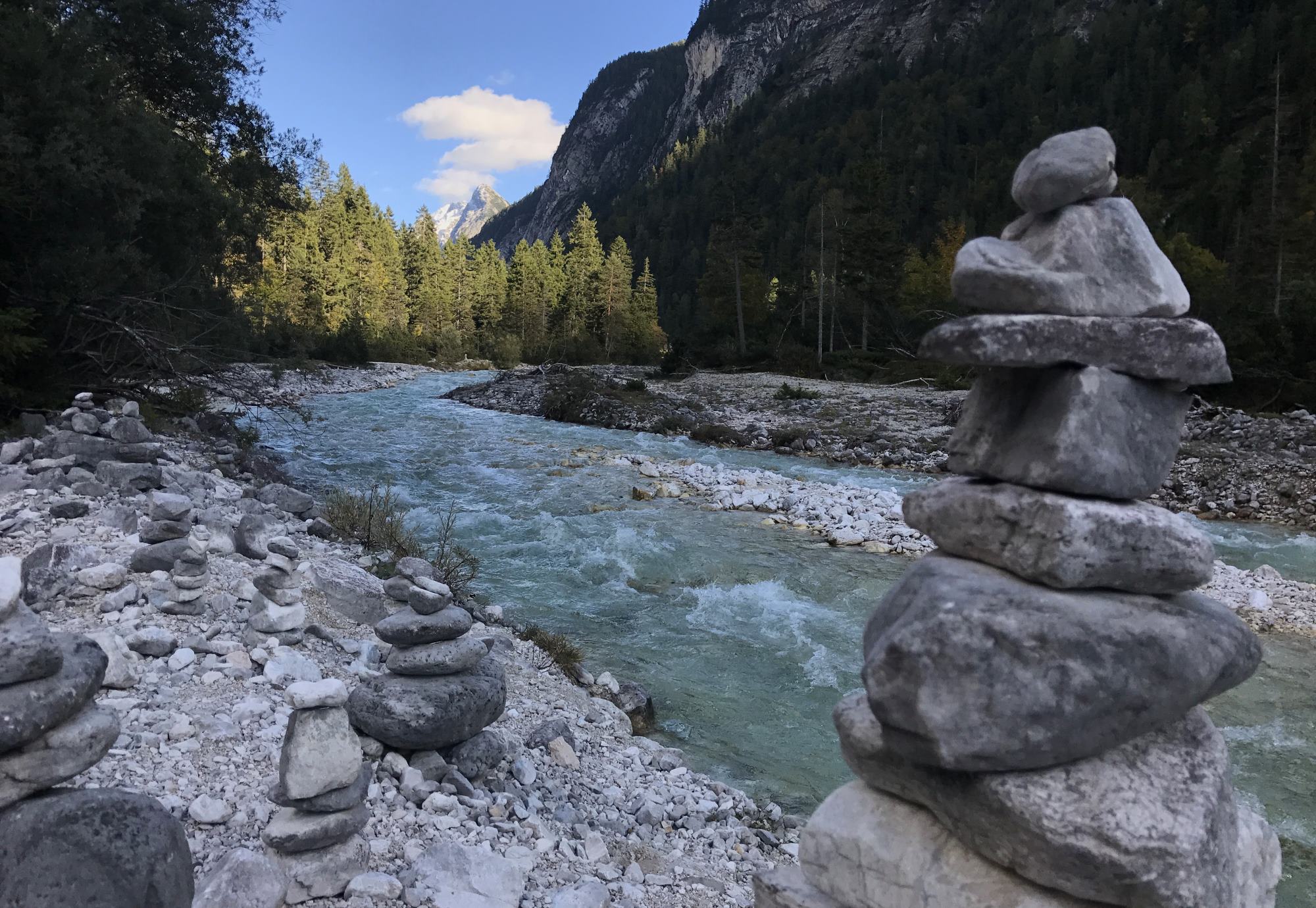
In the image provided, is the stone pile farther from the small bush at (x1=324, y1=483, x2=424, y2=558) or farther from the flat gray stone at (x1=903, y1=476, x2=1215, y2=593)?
the flat gray stone at (x1=903, y1=476, x2=1215, y2=593)

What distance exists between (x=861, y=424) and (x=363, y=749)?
20.8 meters

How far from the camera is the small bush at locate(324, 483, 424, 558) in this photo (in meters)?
9.44

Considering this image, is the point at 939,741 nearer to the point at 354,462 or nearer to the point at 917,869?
the point at 917,869

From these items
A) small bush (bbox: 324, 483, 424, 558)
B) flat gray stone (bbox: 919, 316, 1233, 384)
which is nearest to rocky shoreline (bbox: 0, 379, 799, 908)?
small bush (bbox: 324, 483, 424, 558)

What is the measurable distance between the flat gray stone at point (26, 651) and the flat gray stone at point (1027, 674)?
307 cm

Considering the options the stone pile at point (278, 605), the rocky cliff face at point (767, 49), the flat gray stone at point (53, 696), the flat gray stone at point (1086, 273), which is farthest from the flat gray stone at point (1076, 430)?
the rocky cliff face at point (767, 49)

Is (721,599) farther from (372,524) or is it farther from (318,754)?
(318,754)

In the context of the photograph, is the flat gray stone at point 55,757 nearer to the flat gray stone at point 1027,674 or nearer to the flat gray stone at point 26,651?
the flat gray stone at point 26,651

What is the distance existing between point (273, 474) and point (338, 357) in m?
35.8

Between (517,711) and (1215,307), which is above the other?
(1215,307)

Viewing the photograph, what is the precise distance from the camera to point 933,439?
20.6 metres

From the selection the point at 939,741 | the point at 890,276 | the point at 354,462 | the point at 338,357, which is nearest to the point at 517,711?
the point at 939,741

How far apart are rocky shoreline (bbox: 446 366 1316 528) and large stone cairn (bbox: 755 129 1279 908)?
15.9ft

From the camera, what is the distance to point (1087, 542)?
9.04 feet
